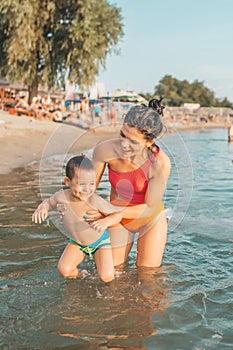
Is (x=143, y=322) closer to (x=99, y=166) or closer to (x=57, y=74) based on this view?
(x=99, y=166)

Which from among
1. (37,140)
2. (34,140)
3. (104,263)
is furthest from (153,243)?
(37,140)

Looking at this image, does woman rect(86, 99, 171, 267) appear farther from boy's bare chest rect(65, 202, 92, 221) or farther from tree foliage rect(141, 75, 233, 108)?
tree foliage rect(141, 75, 233, 108)

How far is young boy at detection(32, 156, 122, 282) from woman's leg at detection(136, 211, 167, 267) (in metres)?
0.42

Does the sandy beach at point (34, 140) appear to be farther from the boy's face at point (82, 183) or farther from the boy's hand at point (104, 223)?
the boy's hand at point (104, 223)

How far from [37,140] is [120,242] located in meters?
14.8

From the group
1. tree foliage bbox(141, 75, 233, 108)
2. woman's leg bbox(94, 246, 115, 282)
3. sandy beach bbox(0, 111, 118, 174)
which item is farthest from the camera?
tree foliage bbox(141, 75, 233, 108)

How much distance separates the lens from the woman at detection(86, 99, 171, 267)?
12.6 ft

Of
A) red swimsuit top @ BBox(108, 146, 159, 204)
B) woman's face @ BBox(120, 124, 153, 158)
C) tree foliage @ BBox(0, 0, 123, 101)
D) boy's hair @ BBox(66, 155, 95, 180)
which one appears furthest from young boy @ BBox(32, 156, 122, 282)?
tree foliage @ BBox(0, 0, 123, 101)

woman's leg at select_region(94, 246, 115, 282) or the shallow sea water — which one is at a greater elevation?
woman's leg at select_region(94, 246, 115, 282)

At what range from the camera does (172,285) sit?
420 centimetres

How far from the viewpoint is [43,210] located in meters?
3.91

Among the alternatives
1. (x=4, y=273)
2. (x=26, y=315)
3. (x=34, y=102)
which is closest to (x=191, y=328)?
(x=26, y=315)

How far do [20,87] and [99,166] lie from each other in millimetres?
37203

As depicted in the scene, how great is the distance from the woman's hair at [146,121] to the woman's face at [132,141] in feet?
0.12
